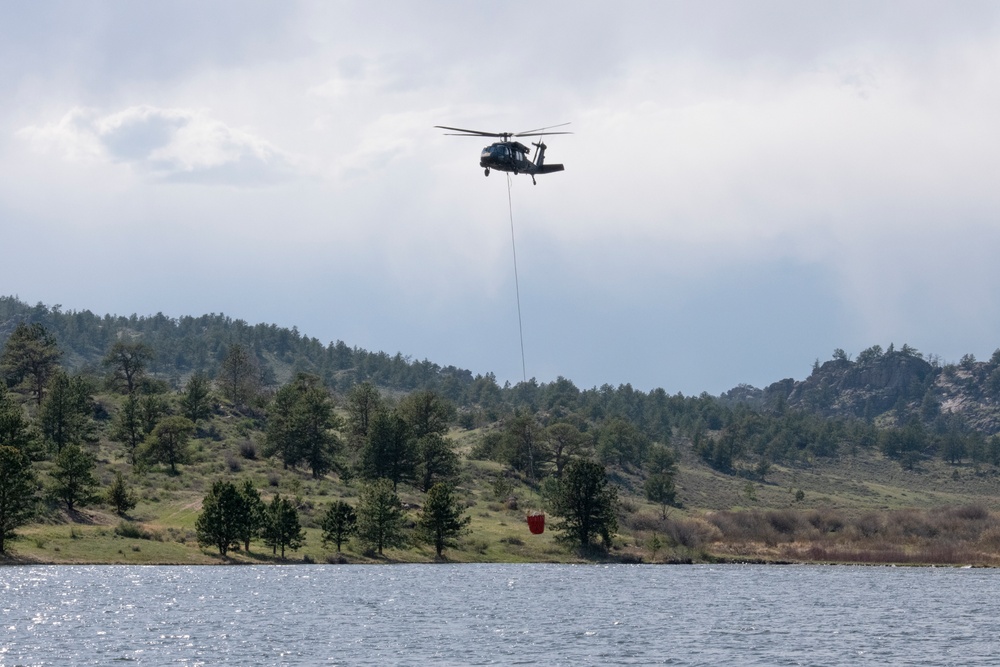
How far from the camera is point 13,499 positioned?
372 feet

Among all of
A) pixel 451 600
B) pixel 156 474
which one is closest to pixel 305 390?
pixel 156 474

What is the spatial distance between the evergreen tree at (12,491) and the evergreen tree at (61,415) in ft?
135

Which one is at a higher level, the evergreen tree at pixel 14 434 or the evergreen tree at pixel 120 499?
the evergreen tree at pixel 14 434

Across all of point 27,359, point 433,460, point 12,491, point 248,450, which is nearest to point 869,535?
point 433,460

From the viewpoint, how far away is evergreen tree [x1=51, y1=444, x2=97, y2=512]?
130 meters

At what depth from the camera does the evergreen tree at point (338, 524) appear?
439ft

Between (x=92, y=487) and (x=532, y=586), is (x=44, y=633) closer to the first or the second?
(x=532, y=586)

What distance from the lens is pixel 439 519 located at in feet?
451

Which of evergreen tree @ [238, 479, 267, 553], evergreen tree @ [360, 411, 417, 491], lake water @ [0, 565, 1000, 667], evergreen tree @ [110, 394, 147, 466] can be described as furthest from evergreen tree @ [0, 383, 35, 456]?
evergreen tree @ [360, 411, 417, 491]

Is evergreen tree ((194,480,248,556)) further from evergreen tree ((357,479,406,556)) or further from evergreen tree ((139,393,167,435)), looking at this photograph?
evergreen tree ((139,393,167,435))

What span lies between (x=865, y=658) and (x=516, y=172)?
125 feet

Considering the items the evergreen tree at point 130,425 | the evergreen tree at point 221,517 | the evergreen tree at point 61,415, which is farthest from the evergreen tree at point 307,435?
the evergreen tree at point 221,517

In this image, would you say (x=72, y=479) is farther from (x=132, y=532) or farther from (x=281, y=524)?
(x=281, y=524)

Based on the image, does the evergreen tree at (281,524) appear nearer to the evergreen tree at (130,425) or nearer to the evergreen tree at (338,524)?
the evergreen tree at (338,524)
